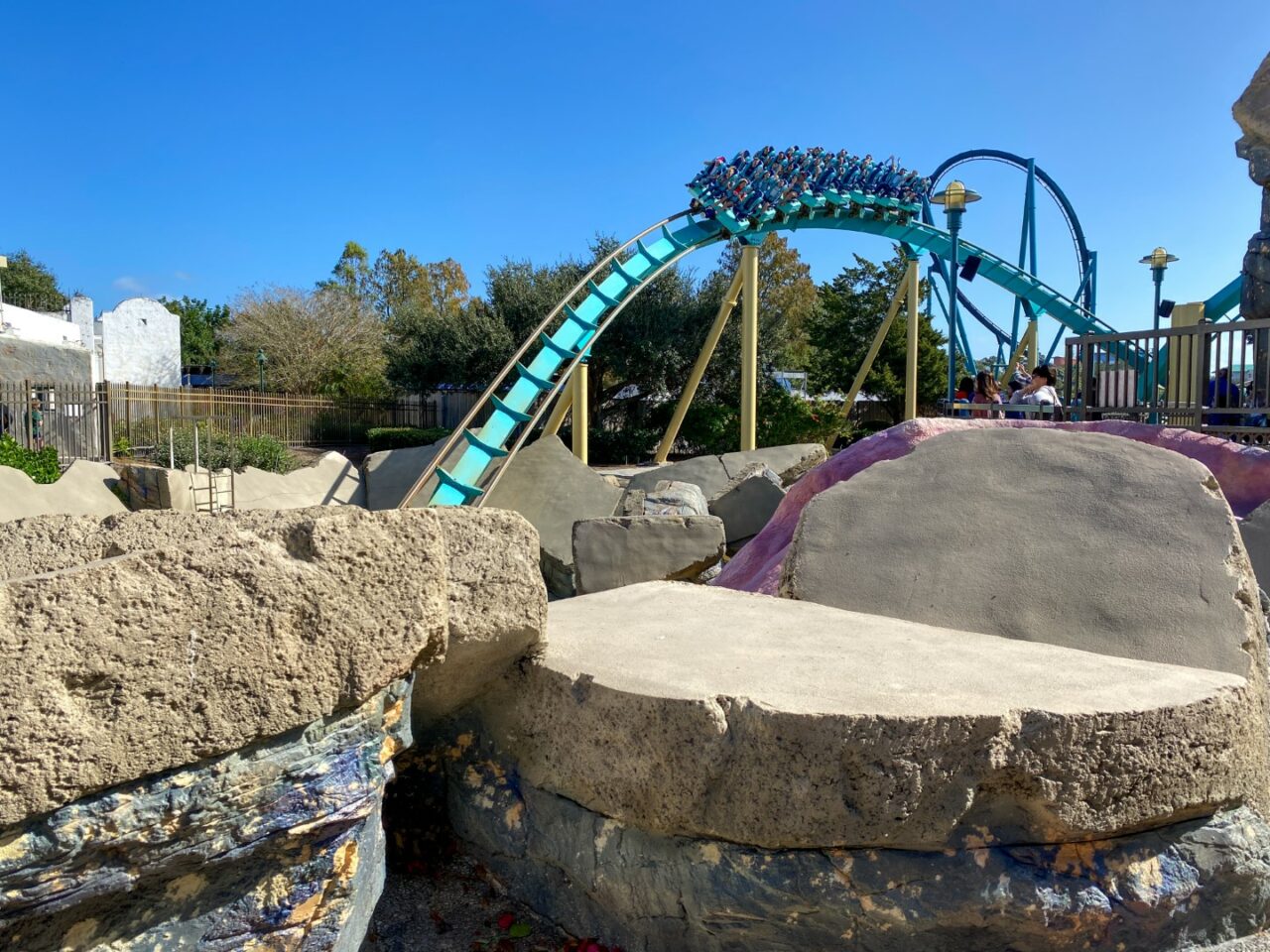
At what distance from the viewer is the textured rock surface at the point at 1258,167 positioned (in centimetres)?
761

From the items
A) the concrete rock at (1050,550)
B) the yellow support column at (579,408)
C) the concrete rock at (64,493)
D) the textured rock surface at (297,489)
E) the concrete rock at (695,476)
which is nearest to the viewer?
the concrete rock at (1050,550)

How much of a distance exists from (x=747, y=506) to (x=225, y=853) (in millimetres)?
5514

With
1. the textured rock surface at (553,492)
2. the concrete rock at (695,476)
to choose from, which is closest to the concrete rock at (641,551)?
the textured rock surface at (553,492)

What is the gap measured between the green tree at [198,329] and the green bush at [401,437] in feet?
67.6

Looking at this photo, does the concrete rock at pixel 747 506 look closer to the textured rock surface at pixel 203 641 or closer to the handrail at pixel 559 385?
the handrail at pixel 559 385

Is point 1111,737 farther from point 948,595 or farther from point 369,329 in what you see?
point 369,329

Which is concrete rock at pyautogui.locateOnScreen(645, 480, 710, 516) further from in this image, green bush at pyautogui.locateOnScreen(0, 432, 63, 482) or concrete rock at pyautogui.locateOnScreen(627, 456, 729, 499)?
green bush at pyautogui.locateOnScreen(0, 432, 63, 482)

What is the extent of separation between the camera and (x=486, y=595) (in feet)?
7.74

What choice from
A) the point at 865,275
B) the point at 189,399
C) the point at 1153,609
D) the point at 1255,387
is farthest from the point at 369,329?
the point at 1153,609

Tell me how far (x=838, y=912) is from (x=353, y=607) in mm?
1302

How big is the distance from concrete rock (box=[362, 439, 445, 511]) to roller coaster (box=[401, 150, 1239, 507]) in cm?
108

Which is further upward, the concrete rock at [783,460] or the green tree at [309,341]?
the green tree at [309,341]

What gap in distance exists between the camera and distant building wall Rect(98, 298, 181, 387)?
2717cm

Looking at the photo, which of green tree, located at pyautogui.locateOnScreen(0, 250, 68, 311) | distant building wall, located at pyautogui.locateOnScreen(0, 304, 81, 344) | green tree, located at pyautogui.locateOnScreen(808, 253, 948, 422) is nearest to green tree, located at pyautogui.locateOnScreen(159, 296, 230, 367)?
green tree, located at pyautogui.locateOnScreen(0, 250, 68, 311)
